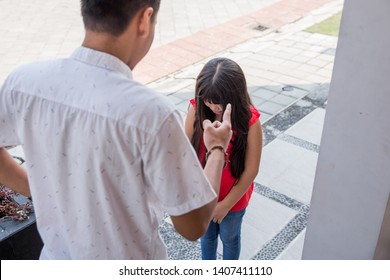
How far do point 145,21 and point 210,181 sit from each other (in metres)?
0.54

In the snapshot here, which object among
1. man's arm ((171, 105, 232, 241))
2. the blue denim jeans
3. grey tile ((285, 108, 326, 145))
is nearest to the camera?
man's arm ((171, 105, 232, 241))

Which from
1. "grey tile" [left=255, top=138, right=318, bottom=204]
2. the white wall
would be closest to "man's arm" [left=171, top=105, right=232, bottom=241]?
the white wall

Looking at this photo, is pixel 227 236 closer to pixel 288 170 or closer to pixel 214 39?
pixel 288 170

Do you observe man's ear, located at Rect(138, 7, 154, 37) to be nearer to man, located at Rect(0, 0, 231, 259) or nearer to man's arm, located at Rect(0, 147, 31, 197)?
man, located at Rect(0, 0, 231, 259)

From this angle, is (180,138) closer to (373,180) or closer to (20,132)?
(20,132)

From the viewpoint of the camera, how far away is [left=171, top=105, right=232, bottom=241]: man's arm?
1200mm

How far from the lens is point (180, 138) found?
1100 mm

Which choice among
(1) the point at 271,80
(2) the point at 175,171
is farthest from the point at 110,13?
(1) the point at 271,80

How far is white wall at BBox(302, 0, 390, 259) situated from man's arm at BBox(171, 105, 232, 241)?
452 millimetres

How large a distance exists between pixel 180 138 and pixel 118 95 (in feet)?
0.63

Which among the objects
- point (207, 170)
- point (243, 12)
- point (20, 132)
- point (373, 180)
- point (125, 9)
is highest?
point (125, 9)

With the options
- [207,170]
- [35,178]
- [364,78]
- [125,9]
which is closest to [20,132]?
[35,178]

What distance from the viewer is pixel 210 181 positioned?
1360 millimetres

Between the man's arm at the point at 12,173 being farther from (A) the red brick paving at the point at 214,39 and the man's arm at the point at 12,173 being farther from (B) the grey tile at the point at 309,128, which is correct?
(A) the red brick paving at the point at 214,39
